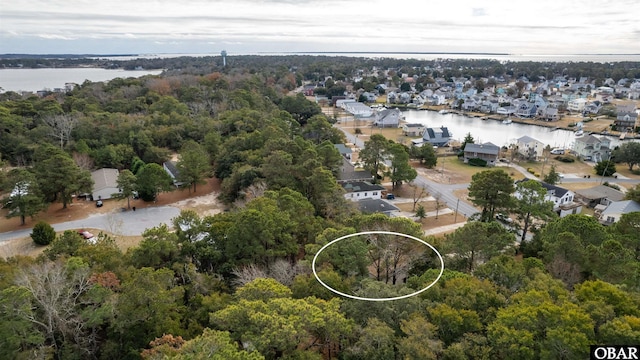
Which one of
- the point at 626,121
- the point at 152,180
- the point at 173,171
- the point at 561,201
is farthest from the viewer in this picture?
the point at 626,121

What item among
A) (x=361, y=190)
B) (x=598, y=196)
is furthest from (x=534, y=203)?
(x=361, y=190)

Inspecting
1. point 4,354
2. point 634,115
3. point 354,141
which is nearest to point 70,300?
point 4,354

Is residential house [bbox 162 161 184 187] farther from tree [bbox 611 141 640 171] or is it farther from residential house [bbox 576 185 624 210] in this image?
tree [bbox 611 141 640 171]

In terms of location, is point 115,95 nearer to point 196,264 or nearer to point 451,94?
point 196,264

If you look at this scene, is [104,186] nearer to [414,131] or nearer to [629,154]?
[414,131]

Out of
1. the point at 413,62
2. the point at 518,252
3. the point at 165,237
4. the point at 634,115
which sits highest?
the point at 413,62
